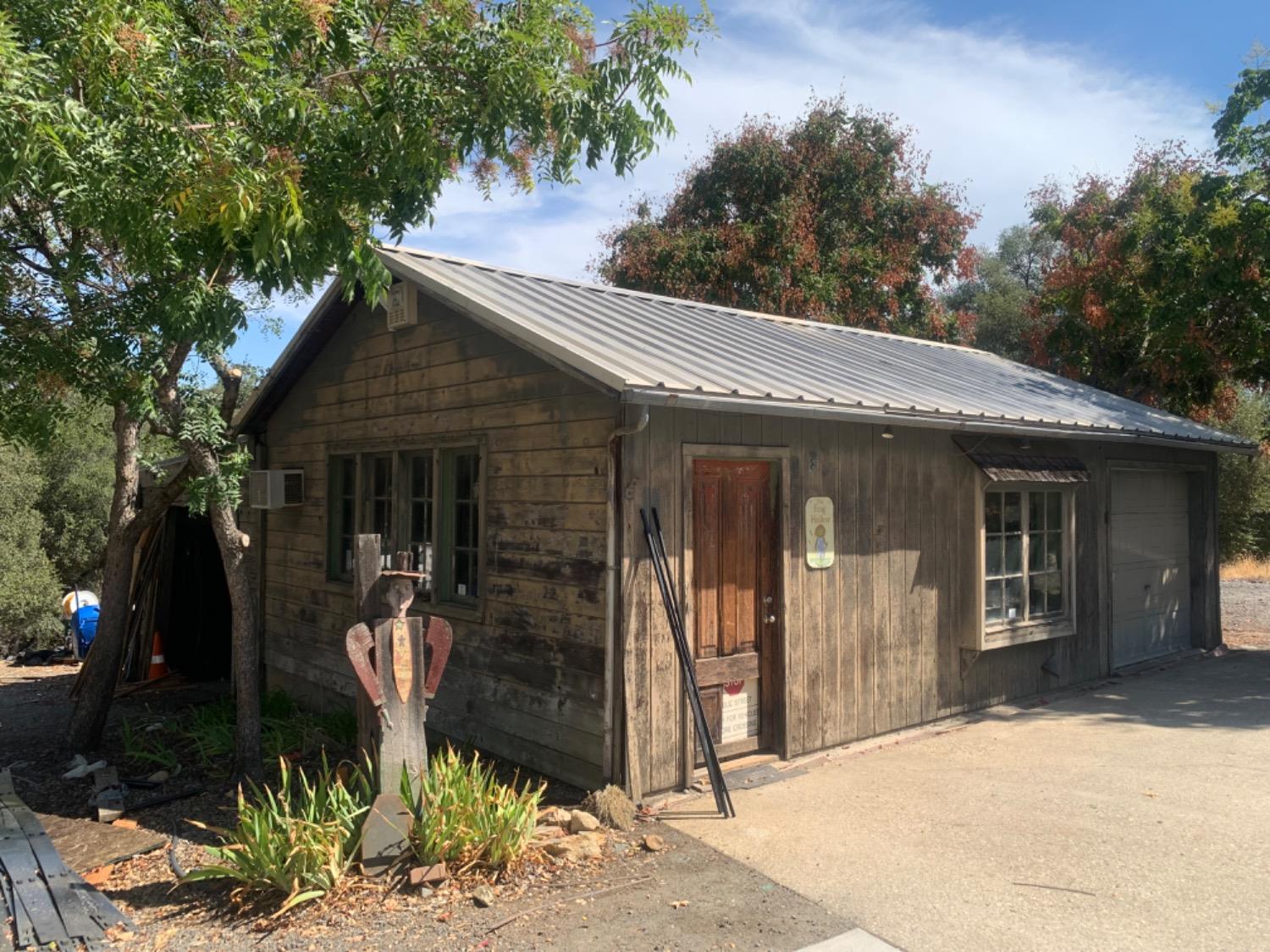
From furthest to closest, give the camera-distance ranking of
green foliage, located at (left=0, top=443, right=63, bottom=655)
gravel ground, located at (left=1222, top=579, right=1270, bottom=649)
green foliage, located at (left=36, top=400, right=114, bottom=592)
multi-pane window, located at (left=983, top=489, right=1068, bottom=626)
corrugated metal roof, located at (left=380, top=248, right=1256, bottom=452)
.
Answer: green foliage, located at (left=36, top=400, right=114, bottom=592) → green foliage, located at (left=0, top=443, right=63, bottom=655) → gravel ground, located at (left=1222, top=579, right=1270, bottom=649) → multi-pane window, located at (left=983, top=489, right=1068, bottom=626) → corrugated metal roof, located at (left=380, top=248, right=1256, bottom=452)

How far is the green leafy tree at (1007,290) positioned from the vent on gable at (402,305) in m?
17.6

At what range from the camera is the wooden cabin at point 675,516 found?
5.80 metres

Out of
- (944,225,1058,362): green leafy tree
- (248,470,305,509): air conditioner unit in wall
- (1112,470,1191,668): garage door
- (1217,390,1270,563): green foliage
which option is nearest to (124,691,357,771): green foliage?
(248,470,305,509): air conditioner unit in wall

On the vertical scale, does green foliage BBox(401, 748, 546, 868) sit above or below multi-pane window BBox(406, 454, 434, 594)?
below

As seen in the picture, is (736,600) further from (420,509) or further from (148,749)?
(148,749)

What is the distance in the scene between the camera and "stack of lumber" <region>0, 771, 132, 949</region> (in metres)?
4.17

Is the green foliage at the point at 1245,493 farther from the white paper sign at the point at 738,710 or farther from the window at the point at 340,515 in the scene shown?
the window at the point at 340,515

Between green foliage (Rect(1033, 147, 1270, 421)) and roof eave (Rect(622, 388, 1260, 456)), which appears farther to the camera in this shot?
green foliage (Rect(1033, 147, 1270, 421))

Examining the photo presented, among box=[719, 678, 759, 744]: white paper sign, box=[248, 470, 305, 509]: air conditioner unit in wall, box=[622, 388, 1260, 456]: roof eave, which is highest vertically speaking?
box=[622, 388, 1260, 456]: roof eave

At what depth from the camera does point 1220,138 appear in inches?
473

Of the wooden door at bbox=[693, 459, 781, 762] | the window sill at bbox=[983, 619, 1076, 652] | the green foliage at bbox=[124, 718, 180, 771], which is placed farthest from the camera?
the window sill at bbox=[983, 619, 1076, 652]

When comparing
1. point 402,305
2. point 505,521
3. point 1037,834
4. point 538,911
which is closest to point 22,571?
point 402,305

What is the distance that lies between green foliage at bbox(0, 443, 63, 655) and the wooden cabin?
6380mm

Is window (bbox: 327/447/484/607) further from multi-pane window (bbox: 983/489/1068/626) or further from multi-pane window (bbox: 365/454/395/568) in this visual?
multi-pane window (bbox: 983/489/1068/626)
